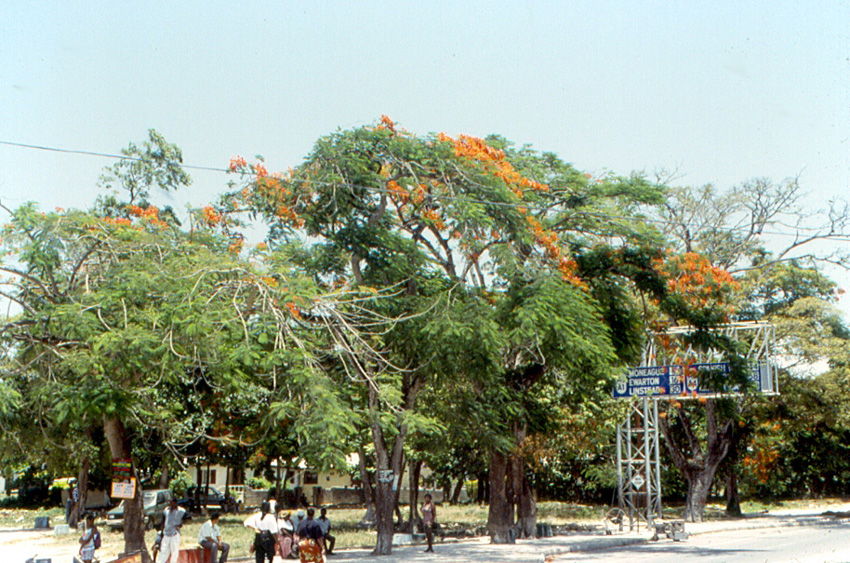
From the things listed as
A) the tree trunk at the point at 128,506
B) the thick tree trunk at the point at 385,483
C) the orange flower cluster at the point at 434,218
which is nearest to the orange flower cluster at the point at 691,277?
the orange flower cluster at the point at 434,218

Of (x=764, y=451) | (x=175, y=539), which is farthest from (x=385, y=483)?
(x=764, y=451)

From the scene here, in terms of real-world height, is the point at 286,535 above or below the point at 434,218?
below

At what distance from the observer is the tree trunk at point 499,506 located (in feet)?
78.1

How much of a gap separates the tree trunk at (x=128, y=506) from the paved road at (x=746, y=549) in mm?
8880

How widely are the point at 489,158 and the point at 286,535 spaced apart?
9.65 m

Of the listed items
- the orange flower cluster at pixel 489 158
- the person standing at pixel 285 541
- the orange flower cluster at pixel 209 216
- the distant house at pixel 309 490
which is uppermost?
the orange flower cluster at pixel 489 158

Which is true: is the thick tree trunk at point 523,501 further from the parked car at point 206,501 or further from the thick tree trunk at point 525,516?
the parked car at point 206,501

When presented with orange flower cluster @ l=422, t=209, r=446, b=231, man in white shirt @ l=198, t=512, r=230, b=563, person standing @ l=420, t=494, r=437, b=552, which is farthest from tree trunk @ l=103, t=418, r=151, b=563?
orange flower cluster @ l=422, t=209, r=446, b=231

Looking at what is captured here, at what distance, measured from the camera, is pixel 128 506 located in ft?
57.8

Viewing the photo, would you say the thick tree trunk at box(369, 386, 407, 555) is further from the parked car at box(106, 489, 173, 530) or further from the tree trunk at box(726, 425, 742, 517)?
the tree trunk at box(726, 425, 742, 517)

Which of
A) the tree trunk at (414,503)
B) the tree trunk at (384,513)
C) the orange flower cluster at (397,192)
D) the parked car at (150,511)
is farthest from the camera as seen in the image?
the parked car at (150,511)

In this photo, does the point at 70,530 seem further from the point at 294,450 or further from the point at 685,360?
the point at 685,360

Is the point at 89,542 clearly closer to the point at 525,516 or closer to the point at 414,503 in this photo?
the point at 414,503

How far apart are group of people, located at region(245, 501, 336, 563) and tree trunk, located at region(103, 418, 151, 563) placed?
6.59ft
